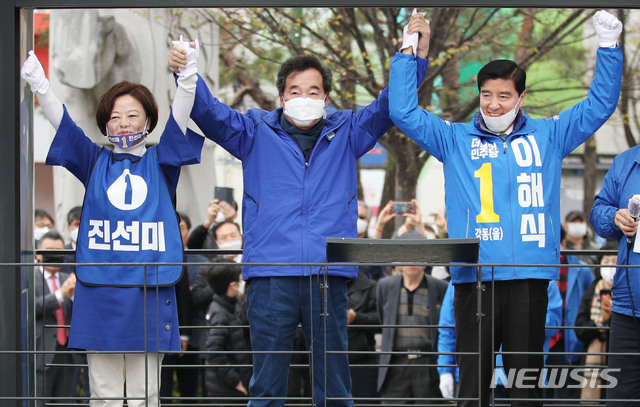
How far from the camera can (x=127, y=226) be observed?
4449mm

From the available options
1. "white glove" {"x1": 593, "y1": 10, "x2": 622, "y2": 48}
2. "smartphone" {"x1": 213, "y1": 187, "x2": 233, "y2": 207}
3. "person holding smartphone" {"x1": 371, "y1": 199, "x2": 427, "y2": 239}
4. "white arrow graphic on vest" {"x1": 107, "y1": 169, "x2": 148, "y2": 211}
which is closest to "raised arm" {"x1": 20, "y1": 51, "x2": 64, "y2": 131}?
"white arrow graphic on vest" {"x1": 107, "y1": 169, "x2": 148, "y2": 211}

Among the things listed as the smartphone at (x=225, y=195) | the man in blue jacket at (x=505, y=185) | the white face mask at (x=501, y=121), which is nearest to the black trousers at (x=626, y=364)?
the man in blue jacket at (x=505, y=185)

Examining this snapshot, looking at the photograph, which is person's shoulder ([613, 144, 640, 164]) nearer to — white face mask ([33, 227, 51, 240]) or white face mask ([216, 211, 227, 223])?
white face mask ([216, 211, 227, 223])

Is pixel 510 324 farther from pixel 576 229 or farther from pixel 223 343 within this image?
pixel 576 229

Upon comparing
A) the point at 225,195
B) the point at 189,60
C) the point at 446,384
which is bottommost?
the point at 446,384

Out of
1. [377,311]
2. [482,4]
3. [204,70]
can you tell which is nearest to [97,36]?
[204,70]

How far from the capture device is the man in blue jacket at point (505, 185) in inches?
171

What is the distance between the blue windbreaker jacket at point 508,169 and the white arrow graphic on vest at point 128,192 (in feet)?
3.94

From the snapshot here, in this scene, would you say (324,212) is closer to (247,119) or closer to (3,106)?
(247,119)

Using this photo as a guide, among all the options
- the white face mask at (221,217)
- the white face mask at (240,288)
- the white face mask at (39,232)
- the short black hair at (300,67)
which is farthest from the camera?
the white face mask at (39,232)

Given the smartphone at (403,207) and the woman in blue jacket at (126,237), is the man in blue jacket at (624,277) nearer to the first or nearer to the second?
the woman in blue jacket at (126,237)

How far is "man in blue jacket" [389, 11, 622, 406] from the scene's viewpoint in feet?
14.3

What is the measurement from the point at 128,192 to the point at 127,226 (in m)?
0.16

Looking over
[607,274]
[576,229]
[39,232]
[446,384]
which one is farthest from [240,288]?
[576,229]
